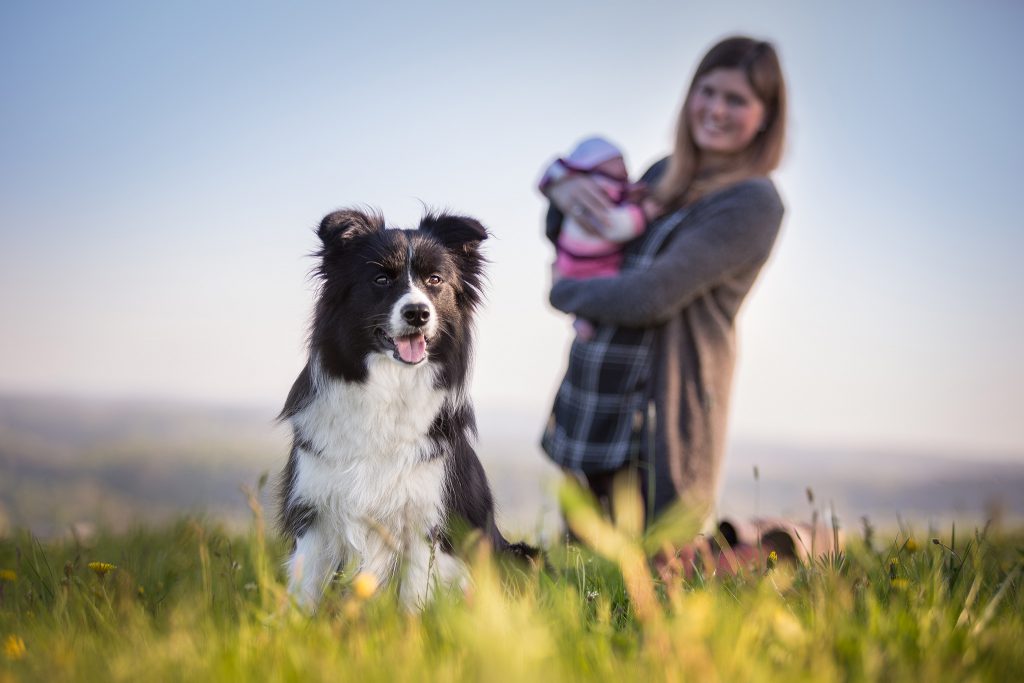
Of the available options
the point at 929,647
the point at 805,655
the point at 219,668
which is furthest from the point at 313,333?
the point at 929,647

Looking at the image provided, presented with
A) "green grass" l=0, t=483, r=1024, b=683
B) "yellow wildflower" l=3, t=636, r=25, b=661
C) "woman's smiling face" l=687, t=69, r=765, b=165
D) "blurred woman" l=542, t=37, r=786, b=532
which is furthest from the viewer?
"woman's smiling face" l=687, t=69, r=765, b=165

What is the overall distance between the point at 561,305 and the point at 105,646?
2.38 m

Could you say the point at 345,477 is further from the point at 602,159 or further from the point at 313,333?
the point at 602,159

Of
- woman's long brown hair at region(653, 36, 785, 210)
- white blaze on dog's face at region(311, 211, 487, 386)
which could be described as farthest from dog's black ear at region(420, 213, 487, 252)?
woman's long brown hair at region(653, 36, 785, 210)

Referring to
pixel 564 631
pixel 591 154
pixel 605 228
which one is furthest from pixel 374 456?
pixel 591 154

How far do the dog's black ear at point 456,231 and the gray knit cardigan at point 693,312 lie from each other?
1.71 feet

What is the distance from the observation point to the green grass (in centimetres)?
183

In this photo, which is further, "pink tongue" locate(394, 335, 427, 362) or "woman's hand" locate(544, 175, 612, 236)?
"woman's hand" locate(544, 175, 612, 236)

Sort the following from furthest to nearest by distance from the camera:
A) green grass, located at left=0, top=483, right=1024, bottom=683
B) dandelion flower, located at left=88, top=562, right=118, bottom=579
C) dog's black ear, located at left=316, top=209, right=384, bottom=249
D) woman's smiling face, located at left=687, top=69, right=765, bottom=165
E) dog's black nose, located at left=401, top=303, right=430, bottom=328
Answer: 1. woman's smiling face, located at left=687, top=69, right=765, bottom=165
2. dog's black ear, located at left=316, top=209, right=384, bottom=249
3. dog's black nose, located at left=401, top=303, right=430, bottom=328
4. dandelion flower, located at left=88, top=562, right=118, bottom=579
5. green grass, located at left=0, top=483, right=1024, bottom=683

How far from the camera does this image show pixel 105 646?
2256mm

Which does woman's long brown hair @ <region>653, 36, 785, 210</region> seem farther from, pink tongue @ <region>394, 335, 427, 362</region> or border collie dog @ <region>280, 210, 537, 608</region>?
pink tongue @ <region>394, 335, 427, 362</region>

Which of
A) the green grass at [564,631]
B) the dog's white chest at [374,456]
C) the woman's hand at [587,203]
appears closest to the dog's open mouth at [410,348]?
the dog's white chest at [374,456]

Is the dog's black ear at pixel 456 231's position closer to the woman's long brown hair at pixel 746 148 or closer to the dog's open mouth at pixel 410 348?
the dog's open mouth at pixel 410 348

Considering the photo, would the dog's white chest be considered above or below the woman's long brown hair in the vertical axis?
below
